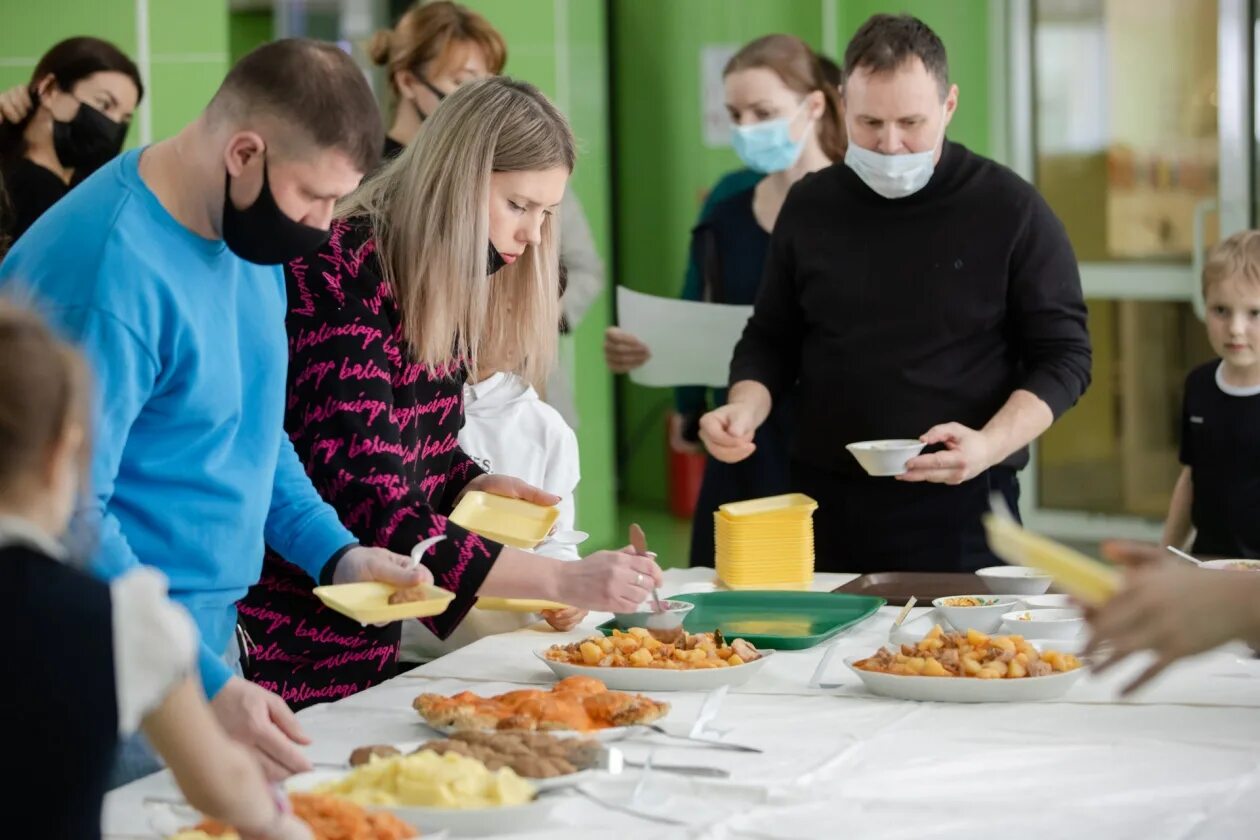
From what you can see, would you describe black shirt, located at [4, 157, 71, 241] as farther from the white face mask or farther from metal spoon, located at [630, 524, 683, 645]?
metal spoon, located at [630, 524, 683, 645]

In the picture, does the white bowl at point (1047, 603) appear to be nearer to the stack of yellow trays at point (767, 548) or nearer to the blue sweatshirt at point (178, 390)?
the stack of yellow trays at point (767, 548)

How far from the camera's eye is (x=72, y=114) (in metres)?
4.24

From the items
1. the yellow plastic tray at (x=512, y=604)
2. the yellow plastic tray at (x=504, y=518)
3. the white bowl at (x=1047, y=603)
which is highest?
the yellow plastic tray at (x=504, y=518)

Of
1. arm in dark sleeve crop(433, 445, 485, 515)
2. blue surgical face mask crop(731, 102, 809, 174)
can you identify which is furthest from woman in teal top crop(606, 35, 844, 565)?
arm in dark sleeve crop(433, 445, 485, 515)

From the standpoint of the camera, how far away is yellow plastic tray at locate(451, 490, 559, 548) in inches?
98.0

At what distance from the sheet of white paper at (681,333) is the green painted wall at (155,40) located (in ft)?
6.13

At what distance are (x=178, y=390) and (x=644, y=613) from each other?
32.2 inches

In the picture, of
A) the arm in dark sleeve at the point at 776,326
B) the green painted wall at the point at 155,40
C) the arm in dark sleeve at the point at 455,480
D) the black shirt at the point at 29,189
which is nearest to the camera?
the arm in dark sleeve at the point at 455,480

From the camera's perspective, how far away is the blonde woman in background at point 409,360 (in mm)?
2256

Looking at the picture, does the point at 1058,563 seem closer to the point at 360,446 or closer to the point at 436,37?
the point at 360,446

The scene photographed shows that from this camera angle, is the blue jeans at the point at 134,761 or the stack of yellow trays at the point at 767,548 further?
the stack of yellow trays at the point at 767,548

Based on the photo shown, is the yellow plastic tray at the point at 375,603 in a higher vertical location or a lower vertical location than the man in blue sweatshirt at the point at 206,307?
lower

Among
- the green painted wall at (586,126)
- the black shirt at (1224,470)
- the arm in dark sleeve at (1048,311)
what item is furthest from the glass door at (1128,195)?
the arm in dark sleeve at (1048,311)

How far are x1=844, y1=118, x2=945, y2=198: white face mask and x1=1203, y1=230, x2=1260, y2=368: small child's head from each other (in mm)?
801
